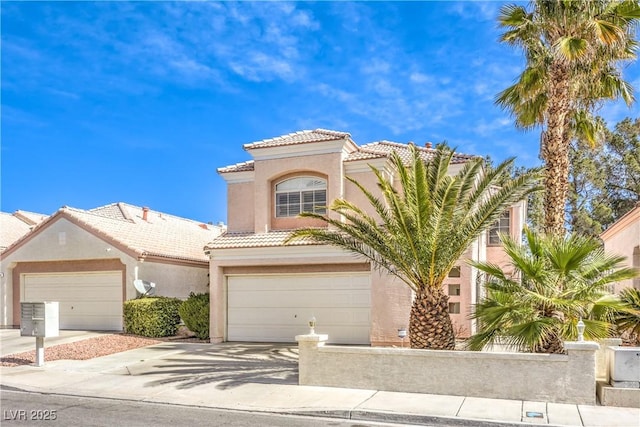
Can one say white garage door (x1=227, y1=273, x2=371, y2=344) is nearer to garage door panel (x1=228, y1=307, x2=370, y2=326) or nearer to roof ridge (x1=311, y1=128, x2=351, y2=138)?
garage door panel (x1=228, y1=307, x2=370, y2=326)

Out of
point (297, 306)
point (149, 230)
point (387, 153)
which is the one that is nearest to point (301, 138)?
point (387, 153)

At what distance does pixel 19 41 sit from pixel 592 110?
59.5 feet

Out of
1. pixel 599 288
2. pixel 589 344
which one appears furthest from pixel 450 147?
pixel 589 344

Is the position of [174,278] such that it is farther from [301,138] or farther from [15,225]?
[15,225]

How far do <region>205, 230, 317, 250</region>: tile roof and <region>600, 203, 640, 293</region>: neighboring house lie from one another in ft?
34.8

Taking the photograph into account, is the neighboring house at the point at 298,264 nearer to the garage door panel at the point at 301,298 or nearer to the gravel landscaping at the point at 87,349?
the garage door panel at the point at 301,298

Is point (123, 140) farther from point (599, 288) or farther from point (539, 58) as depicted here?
point (599, 288)

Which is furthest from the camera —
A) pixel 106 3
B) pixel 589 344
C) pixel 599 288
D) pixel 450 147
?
pixel 106 3

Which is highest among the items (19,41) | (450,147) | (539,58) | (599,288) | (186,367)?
(19,41)

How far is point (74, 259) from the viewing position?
2139cm

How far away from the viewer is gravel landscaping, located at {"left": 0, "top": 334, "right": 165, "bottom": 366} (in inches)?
590

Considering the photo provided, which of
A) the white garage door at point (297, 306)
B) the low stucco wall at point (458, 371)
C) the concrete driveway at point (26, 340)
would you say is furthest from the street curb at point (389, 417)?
the concrete driveway at point (26, 340)

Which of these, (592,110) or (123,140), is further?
(123,140)

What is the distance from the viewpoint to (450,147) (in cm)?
1200
